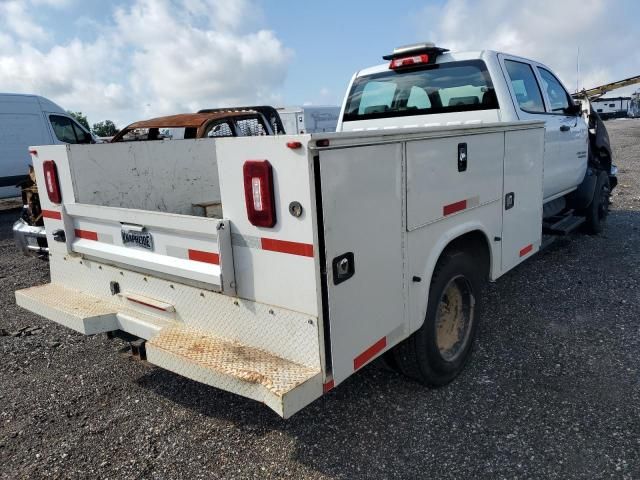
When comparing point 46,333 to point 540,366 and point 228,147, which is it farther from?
point 540,366

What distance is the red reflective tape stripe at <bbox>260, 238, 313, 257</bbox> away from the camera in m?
2.22

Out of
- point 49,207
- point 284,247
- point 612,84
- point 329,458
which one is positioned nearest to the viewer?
point 284,247

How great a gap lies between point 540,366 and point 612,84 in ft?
27.4

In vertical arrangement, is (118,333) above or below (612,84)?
below

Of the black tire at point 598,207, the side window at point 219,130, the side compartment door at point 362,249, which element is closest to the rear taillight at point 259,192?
Result: the side compartment door at point 362,249

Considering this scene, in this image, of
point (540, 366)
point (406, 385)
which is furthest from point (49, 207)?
point (540, 366)

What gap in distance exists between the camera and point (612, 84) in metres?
9.85

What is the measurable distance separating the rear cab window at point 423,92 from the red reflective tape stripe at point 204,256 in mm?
3082

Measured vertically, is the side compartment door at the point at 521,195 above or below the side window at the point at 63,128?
below

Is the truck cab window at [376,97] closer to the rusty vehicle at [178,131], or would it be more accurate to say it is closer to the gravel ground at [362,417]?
the rusty vehicle at [178,131]

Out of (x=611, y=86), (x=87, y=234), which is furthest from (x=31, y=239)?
(x=611, y=86)

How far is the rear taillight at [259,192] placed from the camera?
88.9 inches

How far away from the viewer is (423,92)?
16.5ft

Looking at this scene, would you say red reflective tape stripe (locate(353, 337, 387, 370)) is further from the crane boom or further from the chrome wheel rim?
the crane boom
